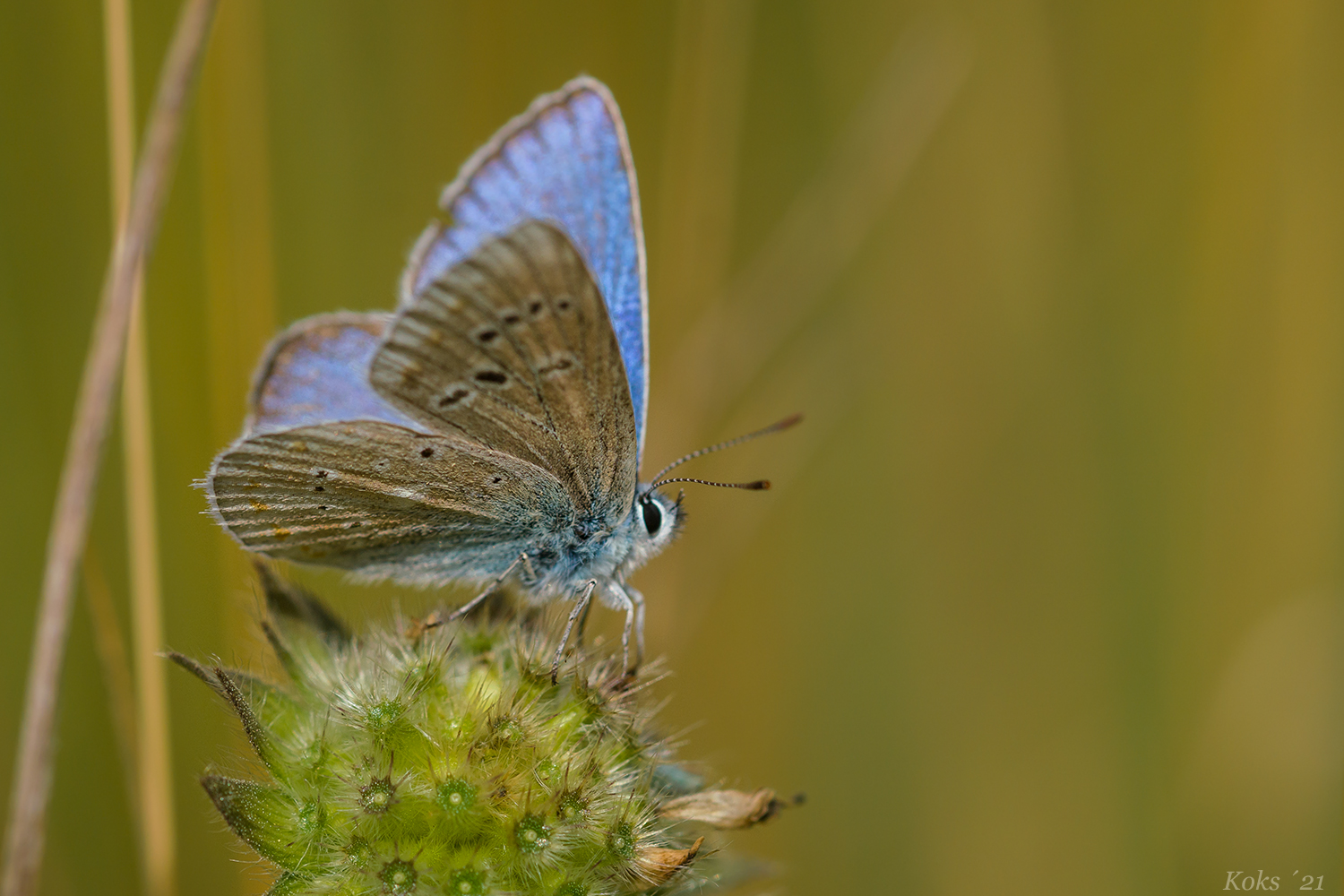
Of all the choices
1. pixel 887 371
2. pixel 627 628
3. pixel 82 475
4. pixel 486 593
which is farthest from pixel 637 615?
pixel 887 371

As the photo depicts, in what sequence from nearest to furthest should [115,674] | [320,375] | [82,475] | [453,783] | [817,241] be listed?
[82,475] < [453,783] < [115,674] < [320,375] < [817,241]

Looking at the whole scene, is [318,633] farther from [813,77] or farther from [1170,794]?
[813,77]

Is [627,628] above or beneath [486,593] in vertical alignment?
beneath

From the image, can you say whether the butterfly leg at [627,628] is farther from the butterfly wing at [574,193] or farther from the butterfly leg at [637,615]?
the butterfly wing at [574,193]
